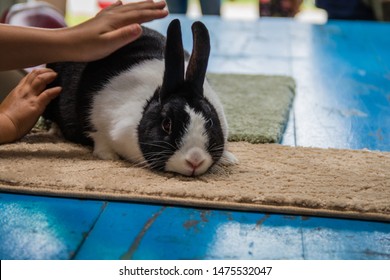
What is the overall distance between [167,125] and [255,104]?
2.67 feet

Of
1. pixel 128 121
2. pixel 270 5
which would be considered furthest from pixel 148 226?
pixel 270 5

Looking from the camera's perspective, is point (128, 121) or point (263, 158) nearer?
point (128, 121)

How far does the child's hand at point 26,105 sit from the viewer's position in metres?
1.75

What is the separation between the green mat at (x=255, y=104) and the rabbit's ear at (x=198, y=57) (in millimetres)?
367

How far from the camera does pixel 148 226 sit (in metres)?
1.32

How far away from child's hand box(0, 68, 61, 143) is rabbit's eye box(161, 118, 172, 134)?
427 millimetres

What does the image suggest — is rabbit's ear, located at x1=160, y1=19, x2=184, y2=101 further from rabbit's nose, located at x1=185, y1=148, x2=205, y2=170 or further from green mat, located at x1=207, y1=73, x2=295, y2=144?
green mat, located at x1=207, y1=73, x2=295, y2=144

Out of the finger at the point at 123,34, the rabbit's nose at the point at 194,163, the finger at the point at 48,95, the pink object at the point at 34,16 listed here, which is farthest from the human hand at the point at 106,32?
the pink object at the point at 34,16

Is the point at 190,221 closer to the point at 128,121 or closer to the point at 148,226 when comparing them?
the point at 148,226

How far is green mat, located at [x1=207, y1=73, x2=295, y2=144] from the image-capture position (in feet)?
6.30

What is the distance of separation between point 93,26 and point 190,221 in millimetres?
594

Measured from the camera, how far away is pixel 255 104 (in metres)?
2.27
